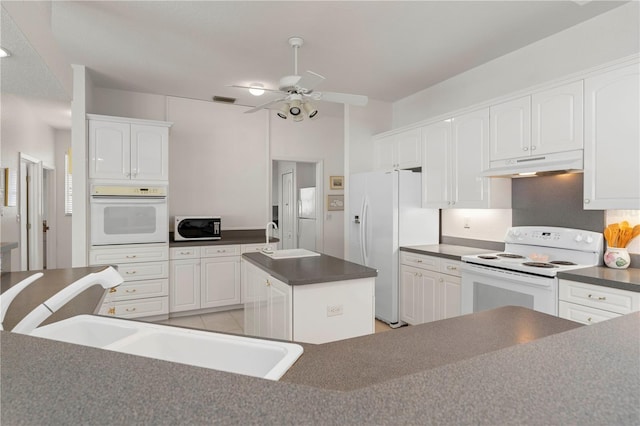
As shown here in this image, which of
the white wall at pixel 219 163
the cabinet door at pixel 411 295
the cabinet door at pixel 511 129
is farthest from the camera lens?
the white wall at pixel 219 163

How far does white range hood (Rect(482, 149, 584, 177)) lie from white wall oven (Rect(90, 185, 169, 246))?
3.38m

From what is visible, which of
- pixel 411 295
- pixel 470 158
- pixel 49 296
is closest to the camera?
pixel 49 296

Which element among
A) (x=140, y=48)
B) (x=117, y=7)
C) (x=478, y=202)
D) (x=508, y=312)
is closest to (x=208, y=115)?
(x=140, y=48)

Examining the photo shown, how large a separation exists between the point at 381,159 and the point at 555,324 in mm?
3360

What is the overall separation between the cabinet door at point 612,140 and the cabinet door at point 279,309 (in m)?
2.17

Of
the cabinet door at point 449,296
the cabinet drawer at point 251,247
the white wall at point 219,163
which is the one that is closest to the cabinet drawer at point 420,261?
the cabinet door at point 449,296

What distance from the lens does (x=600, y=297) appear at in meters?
2.12

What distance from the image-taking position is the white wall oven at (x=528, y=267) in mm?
2400

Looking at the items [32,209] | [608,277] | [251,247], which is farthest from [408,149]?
[32,209]

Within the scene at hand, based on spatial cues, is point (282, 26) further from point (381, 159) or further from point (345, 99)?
point (381, 159)

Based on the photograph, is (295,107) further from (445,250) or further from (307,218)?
(307,218)

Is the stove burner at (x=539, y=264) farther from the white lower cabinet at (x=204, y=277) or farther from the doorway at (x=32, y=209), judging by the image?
the doorway at (x=32, y=209)

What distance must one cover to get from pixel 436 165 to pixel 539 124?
1.08m

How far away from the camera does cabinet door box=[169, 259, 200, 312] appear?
3.99 metres
